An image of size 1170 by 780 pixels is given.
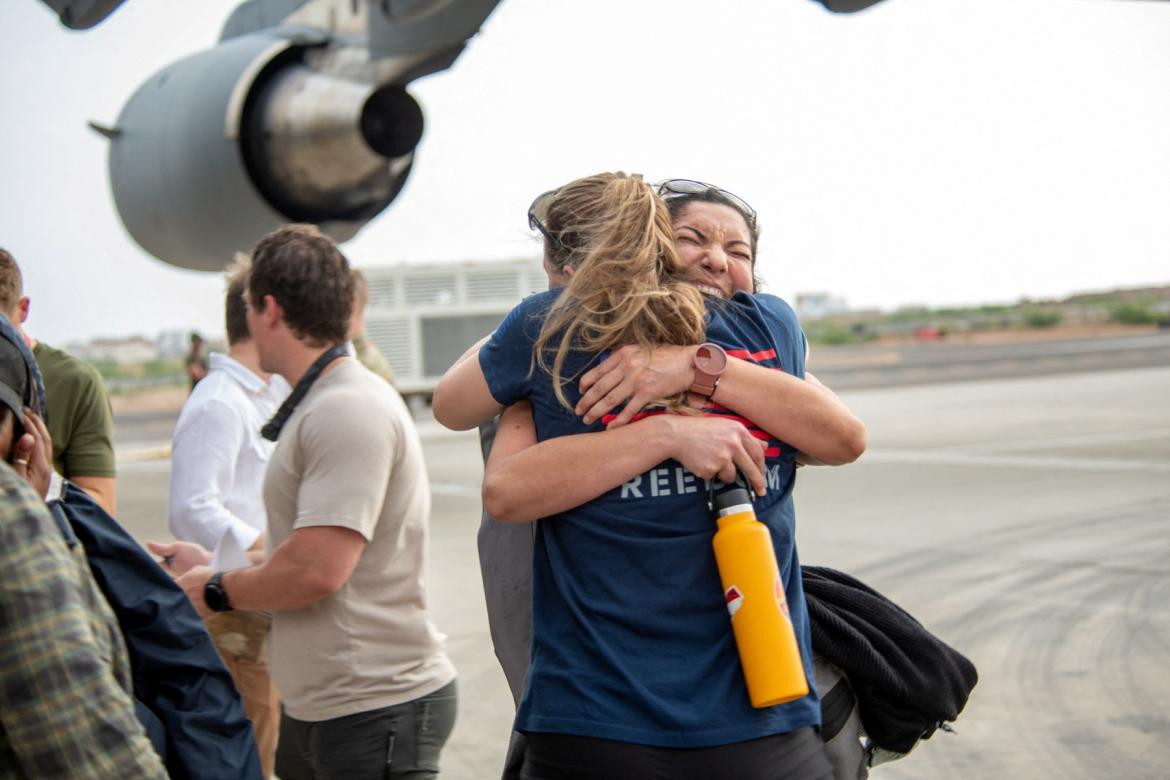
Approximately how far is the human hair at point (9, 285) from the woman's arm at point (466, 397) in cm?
162

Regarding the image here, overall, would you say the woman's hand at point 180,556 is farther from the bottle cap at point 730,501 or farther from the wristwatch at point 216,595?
the bottle cap at point 730,501

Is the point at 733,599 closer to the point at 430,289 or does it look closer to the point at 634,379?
the point at 634,379

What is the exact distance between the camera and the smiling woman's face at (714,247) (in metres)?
1.61

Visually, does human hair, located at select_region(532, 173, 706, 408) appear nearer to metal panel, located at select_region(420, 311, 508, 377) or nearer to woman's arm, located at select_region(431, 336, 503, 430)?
woman's arm, located at select_region(431, 336, 503, 430)

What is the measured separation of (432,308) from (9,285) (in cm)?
1203

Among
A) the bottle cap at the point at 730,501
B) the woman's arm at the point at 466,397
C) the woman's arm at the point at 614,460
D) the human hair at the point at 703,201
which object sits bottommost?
the bottle cap at the point at 730,501

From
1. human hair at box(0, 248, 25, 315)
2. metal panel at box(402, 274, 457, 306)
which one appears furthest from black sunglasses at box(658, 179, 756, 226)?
metal panel at box(402, 274, 457, 306)

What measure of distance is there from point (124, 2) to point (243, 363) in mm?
1898

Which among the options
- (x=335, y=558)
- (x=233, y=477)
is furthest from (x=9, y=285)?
(x=335, y=558)

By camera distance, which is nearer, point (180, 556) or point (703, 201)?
point (703, 201)

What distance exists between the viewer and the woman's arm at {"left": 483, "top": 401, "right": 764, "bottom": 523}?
1.43 m

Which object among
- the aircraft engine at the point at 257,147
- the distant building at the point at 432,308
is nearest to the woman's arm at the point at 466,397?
the aircraft engine at the point at 257,147

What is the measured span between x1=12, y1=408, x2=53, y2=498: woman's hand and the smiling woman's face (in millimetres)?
931

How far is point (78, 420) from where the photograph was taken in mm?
3111
